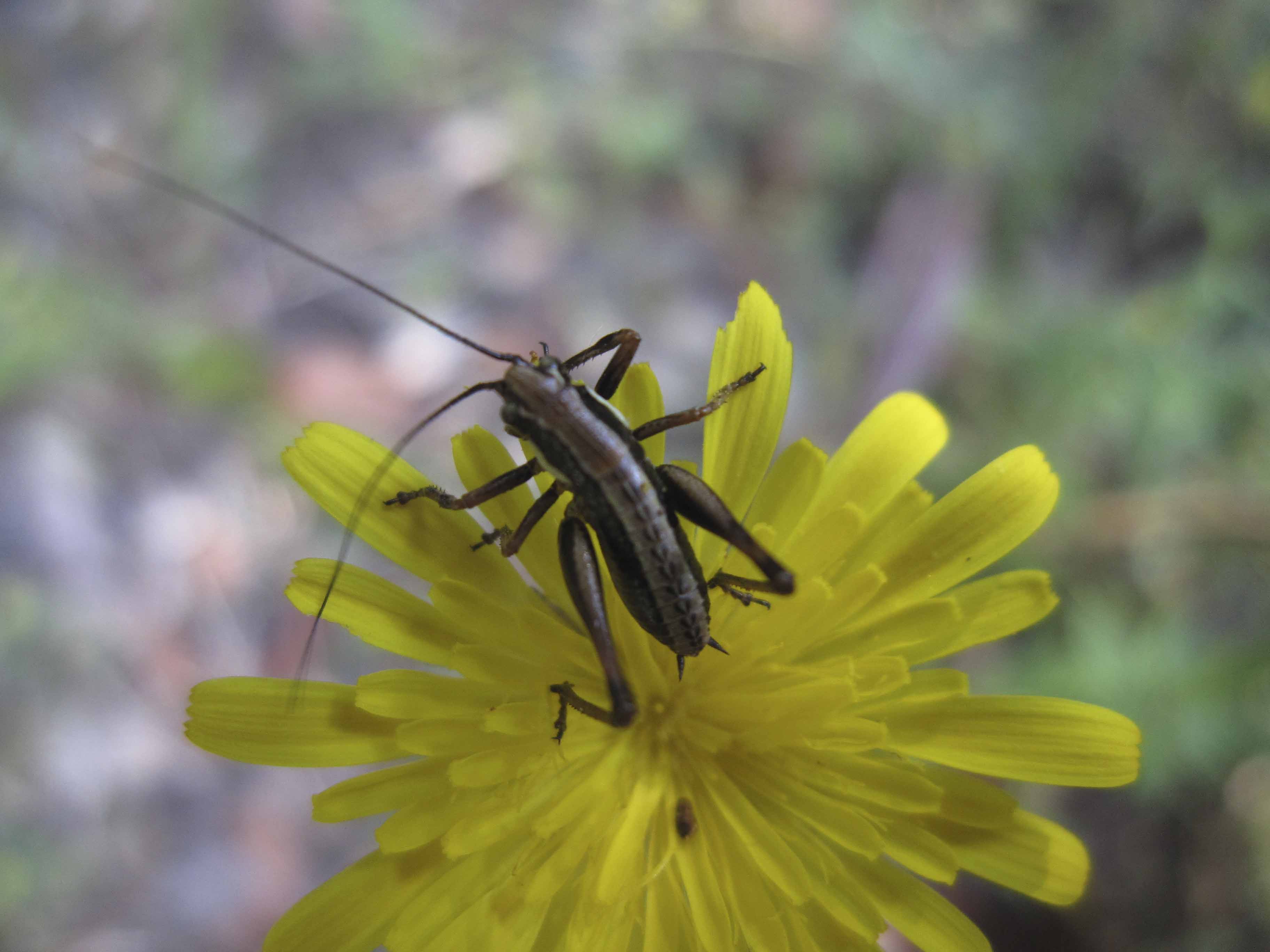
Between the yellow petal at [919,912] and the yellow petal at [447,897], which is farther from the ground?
the yellow petal at [447,897]

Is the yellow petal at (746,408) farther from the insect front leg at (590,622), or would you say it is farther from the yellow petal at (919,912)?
the yellow petal at (919,912)

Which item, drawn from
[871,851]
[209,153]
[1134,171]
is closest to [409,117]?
[209,153]

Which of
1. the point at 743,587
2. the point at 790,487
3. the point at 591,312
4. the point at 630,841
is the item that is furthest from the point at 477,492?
the point at 591,312

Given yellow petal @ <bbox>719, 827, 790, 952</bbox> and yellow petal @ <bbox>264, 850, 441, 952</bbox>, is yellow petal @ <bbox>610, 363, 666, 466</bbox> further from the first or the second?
yellow petal @ <bbox>264, 850, 441, 952</bbox>

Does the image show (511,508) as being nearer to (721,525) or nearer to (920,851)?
(721,525)

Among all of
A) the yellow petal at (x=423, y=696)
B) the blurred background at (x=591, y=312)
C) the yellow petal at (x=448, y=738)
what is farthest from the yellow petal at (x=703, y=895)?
the blurred background at (x=591, y=312)

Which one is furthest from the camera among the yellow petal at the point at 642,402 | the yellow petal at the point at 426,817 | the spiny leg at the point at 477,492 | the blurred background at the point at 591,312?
the blurred background at the point at 591,312
